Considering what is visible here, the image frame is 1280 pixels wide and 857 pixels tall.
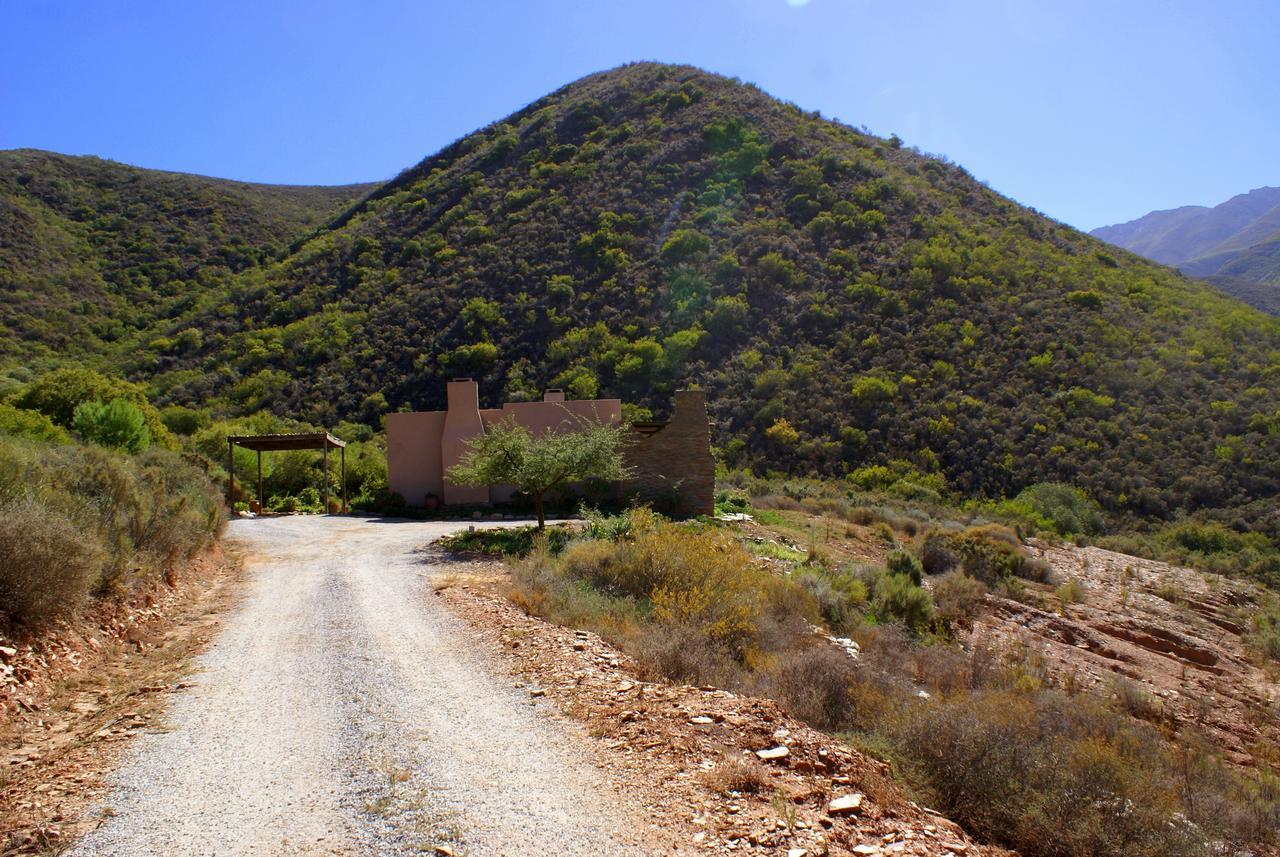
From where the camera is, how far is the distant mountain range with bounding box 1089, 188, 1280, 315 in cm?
8288

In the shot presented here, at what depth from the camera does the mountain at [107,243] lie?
46.6m

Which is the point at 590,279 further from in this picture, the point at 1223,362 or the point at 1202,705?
the point at 1202,705

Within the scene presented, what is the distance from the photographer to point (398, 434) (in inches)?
1039

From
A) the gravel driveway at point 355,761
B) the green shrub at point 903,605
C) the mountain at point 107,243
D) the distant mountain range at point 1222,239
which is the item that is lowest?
the green shrub at point 903,605

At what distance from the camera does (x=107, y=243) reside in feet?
183

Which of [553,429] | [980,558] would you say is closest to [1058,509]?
[980,558]

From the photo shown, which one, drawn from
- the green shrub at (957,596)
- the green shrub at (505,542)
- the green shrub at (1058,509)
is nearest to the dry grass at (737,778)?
the green shrub at (505,542)

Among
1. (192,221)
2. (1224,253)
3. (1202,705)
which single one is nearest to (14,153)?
(192,221)

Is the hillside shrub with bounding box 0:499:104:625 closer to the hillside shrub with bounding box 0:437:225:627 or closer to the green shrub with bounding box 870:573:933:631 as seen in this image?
the hillside shrub with bounding box 0:437:225:627

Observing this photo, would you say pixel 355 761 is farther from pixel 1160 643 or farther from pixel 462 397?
pixel 462 397

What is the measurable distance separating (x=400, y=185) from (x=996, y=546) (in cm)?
5917

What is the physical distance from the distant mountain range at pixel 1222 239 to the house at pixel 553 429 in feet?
186

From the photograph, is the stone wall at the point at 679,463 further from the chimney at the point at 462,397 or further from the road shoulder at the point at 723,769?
the road shoulder at the point at 723,769

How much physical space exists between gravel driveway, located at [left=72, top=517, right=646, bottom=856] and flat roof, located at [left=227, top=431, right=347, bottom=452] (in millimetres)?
17594
